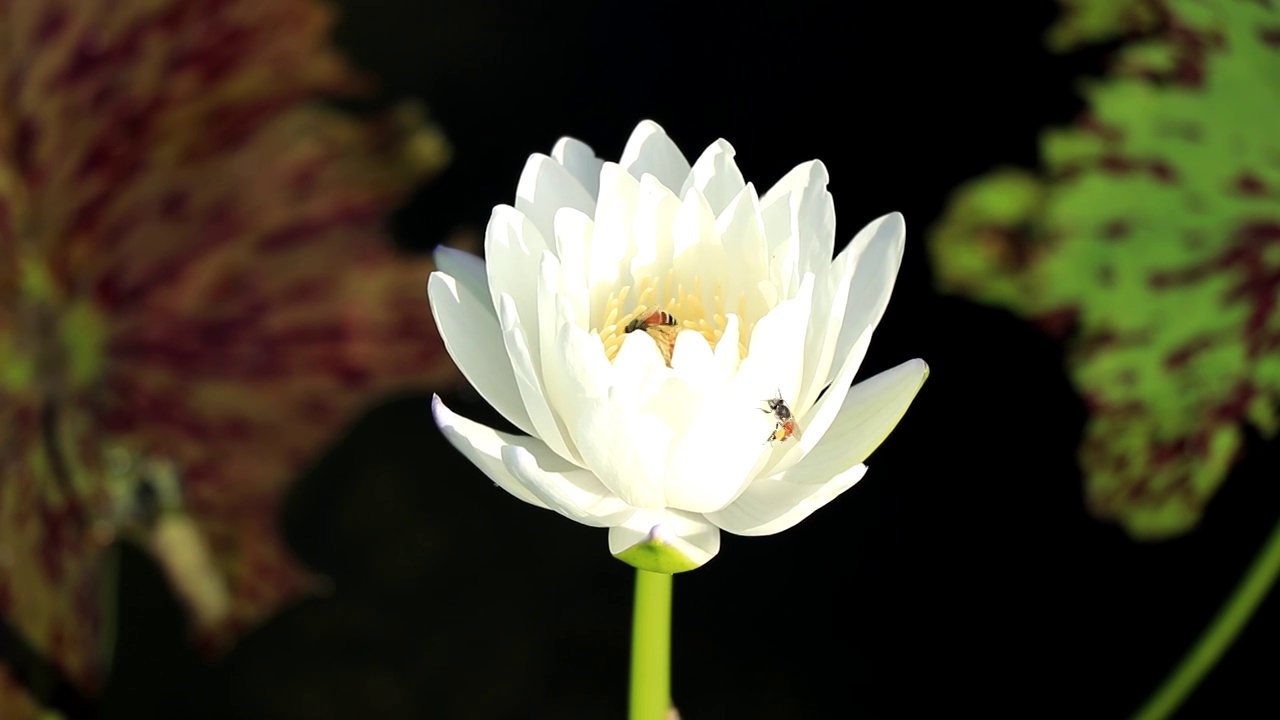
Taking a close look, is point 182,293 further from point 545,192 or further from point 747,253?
point 747,253

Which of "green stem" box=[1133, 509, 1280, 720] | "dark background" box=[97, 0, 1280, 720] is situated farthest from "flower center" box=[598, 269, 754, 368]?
"green stem" box=[1133, 509, 1280, 720]

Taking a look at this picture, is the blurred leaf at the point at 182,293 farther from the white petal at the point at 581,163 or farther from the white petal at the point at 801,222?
the white petal at the point at 801,222

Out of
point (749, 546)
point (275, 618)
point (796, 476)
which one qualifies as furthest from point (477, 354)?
point (275, 618)

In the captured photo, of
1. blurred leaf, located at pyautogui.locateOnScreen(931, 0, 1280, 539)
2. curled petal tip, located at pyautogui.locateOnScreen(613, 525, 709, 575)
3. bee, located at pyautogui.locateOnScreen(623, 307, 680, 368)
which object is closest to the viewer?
curled petal tip, located at pyautogui.locateOnScreen(613, 525, 709, 575)

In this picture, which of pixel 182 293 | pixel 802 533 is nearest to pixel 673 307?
pixel 802 533

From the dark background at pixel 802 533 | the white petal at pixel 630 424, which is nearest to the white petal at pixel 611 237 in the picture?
the white petal at pixel 630 424

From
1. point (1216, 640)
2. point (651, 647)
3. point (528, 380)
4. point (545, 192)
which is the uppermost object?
point (545, 192)

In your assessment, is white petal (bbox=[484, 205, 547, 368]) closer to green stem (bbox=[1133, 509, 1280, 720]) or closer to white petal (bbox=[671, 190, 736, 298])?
white petal (bbox=[671, 190, 736, 298])

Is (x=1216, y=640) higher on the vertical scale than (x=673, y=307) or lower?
lower
